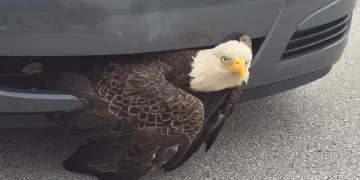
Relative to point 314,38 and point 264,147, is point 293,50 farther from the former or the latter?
point 264,147

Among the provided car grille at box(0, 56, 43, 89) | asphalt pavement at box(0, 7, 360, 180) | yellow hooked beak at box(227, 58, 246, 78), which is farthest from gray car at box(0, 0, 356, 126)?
asphalt pavement at box(0, 7, 360, 180)

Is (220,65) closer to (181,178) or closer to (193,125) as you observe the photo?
(193,125)

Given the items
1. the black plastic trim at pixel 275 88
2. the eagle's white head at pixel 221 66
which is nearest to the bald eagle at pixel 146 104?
the eagle's white head at pixel 221 66

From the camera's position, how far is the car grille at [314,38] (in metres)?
2.71

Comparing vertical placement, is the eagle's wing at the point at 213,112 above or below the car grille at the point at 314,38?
below

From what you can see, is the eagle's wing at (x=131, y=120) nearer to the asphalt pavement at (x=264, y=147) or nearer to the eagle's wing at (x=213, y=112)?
the eagle's wing at (x=213, y=112)

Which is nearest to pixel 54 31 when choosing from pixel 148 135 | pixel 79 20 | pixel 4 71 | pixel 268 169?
pixel 79 20

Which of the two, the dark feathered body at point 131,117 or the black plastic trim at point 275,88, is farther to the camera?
the black plastic trim at point 275,88

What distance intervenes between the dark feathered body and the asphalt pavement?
1.19 ft

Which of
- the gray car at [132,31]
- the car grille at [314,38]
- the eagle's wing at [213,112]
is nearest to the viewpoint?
the gray car at [132,31]

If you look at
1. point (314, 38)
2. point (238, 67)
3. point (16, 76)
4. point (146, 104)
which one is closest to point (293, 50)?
point (314, 38)

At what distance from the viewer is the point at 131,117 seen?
7.59ft

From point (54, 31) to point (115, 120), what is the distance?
1.37 ft

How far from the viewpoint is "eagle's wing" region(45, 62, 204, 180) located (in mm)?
2301
